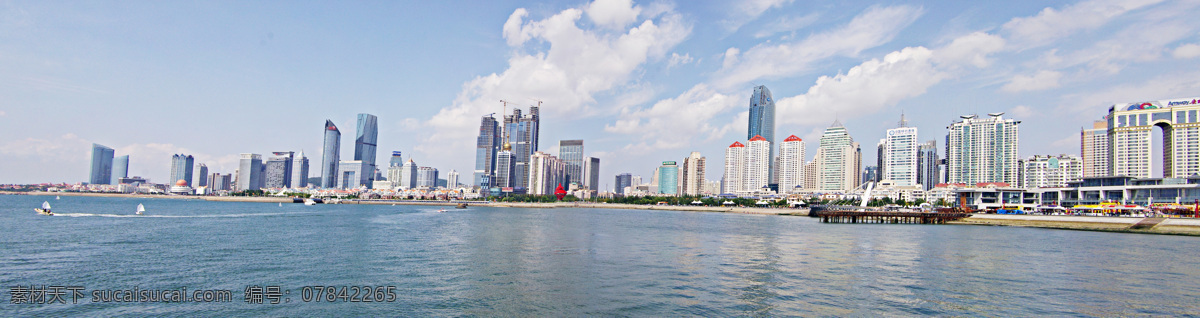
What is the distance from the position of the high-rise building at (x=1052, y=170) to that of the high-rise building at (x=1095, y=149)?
3.89m

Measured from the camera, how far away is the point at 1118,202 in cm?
9025

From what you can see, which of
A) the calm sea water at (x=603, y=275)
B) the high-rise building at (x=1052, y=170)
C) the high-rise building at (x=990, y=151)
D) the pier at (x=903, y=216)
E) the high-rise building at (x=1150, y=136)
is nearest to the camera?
the calm sea water at (x=603, y=275)

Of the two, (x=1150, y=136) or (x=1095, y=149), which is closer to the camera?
(x=1150, y=136)

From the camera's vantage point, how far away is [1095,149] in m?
184

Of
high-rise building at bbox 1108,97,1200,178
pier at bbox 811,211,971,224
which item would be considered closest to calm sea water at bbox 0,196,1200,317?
pier at bbox 811,211,971,224

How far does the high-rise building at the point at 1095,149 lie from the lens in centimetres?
18050

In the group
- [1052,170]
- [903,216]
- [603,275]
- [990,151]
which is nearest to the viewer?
[603,275]

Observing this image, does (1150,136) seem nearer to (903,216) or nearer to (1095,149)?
(1095,149)

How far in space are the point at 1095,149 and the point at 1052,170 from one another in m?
18.9

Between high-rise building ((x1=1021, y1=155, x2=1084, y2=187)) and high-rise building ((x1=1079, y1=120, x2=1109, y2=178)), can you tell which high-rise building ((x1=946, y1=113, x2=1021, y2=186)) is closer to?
high-rise building ((x1=1021, y1=155, x2=1084, y2=187))

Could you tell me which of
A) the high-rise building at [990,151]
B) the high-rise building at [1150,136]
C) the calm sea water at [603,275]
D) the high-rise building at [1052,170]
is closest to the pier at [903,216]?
the calm sea water at [603,275]

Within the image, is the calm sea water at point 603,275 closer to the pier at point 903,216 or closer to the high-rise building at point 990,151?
the pier at point 903,216

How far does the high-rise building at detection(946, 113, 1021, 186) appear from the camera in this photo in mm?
185750

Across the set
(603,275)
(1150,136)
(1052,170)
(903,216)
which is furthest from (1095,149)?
(603,275)
